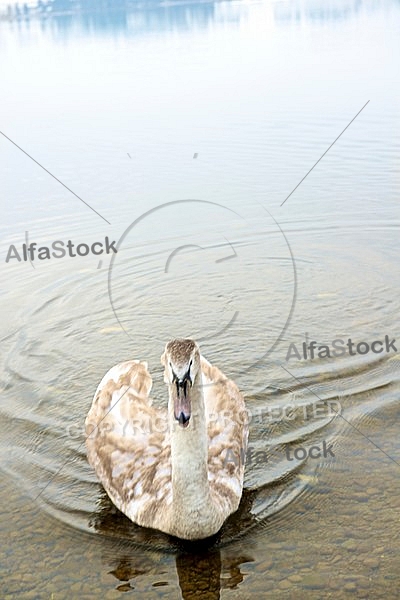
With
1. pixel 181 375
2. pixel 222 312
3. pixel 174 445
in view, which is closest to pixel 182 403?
pixel 181 375

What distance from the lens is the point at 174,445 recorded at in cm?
684

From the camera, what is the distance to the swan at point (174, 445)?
6738 mm

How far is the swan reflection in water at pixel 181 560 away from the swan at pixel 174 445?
0.11 meters

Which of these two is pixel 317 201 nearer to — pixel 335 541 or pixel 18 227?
pixel 18 227

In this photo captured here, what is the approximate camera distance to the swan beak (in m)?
6.29

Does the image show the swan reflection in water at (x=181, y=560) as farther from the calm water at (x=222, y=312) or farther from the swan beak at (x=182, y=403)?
the swan beak at (x=182, y=403)

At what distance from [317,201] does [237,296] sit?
4.32m

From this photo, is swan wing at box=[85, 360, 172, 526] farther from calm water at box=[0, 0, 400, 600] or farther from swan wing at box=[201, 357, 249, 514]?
swan wing at box=[201, 357, 249, 514]

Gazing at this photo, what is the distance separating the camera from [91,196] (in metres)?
17.3

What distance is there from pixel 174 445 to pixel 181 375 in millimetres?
761

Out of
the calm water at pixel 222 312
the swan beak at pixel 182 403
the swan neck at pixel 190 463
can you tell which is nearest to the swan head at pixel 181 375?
the swan beak at pixel 182 403

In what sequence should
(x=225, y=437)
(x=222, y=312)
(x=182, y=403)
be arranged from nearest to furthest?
1. (x=182, y=403)
2. (x=225, y=437)
3. (x=222, y=312)

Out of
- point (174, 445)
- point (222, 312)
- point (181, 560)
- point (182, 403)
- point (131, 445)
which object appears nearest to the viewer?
point (182, 403)

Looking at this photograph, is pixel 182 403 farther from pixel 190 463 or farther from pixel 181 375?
pixel 190 463
